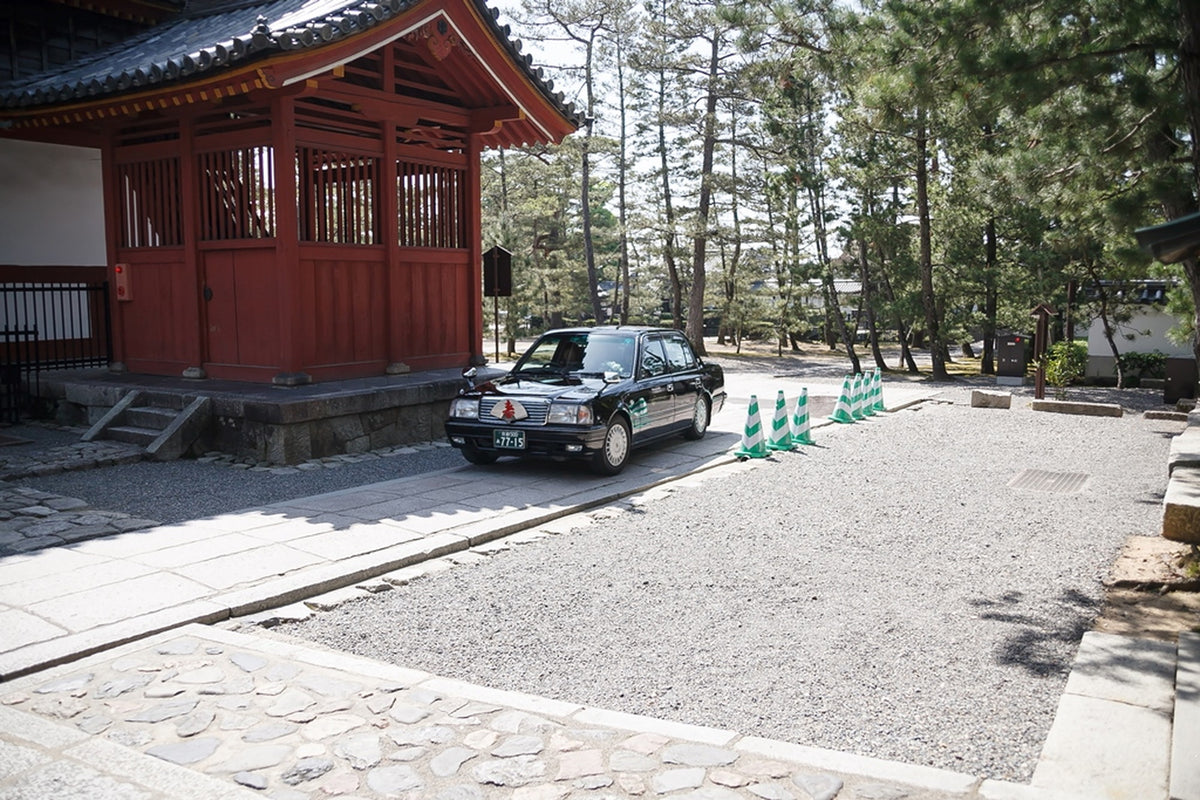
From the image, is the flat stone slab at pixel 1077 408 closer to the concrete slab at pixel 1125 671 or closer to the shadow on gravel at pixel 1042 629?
the shadow on gravel at pixel 1042 629

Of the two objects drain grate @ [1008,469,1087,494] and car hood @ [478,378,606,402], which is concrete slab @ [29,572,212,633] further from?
drain grate @ [1008,469,1087,494]

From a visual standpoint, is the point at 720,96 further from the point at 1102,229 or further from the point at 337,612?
the point at 337,612

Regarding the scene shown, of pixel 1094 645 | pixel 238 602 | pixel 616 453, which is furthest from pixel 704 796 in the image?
pixel 616 453

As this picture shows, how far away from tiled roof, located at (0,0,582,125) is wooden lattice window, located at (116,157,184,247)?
1183mm

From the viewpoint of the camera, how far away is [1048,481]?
9883 mm

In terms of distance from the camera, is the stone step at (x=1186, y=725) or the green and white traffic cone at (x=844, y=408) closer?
the stone step at (x=1186, y=725)

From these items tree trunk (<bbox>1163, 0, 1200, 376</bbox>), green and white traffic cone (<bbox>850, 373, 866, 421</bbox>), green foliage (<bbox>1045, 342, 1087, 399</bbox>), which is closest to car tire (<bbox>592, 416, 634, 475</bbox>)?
tree trunk (<bbox>1163, 0, 1200, 376</bbox>)

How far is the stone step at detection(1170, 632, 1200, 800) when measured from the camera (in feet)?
10.6

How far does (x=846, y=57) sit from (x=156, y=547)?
312 inches

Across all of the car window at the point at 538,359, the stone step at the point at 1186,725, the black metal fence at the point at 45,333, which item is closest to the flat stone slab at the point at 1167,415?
the car window at the point at 538,359

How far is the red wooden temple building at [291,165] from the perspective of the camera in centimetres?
1038

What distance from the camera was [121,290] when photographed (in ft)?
40.2

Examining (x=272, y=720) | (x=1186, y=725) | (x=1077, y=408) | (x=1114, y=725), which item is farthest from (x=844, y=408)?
(x=272, y=720)

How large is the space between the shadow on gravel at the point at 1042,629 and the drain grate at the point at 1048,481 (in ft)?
12.5
